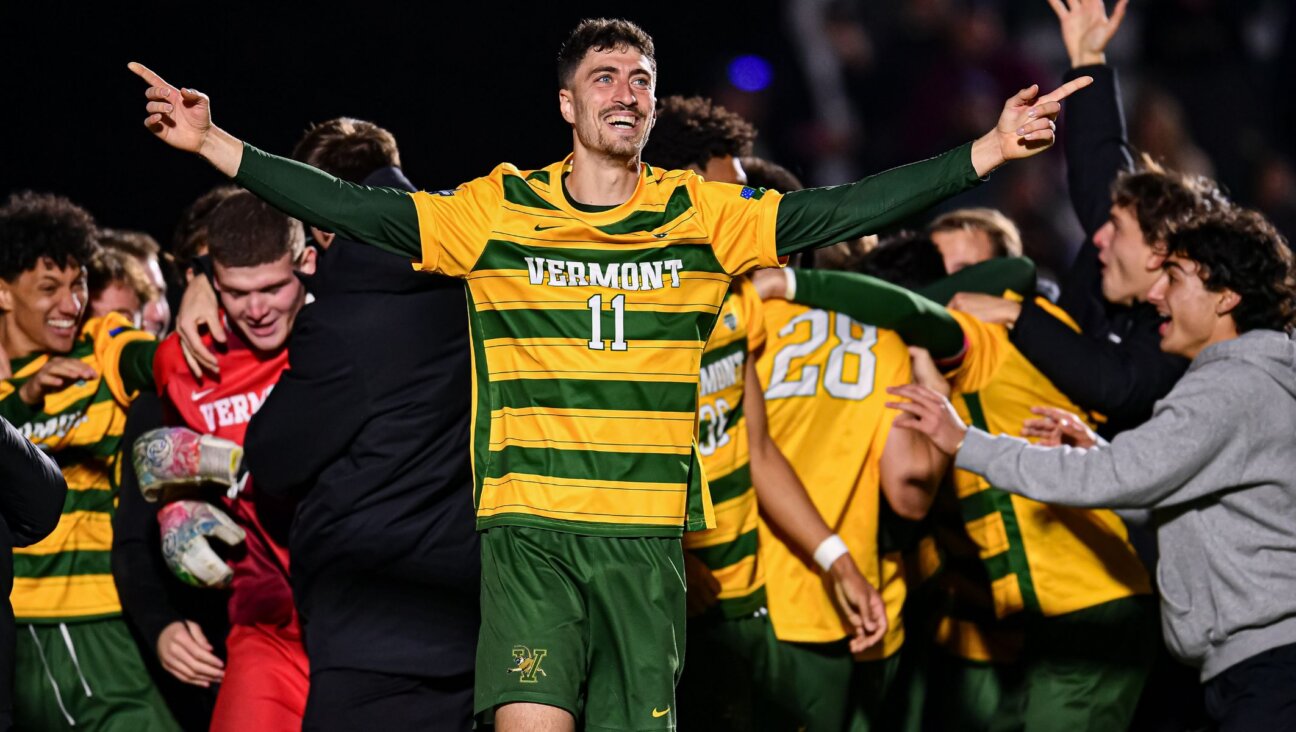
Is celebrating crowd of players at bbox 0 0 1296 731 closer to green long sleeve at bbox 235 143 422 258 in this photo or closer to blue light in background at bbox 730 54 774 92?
green long sleeve at bbox 235 143 422 258

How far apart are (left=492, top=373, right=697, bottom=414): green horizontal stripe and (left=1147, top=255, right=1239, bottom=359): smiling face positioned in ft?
5.29

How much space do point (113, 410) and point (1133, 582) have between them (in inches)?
128

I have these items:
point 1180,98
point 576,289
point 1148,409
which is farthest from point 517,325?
point 1180,98

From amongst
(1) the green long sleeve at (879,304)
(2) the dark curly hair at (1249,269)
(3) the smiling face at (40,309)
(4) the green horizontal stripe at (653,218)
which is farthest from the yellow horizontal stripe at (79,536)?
(2) the dark curly hair at (1249,269)

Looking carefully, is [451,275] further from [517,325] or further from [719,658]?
[719,658]

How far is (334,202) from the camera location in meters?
3.44

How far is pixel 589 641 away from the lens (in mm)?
3477

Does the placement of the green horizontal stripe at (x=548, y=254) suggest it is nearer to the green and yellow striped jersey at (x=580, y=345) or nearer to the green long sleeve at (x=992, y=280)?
the green and yellow striped jersey at (x=580, y=345)

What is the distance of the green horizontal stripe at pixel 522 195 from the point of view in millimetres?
3574

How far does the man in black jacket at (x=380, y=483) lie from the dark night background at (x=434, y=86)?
395 cm

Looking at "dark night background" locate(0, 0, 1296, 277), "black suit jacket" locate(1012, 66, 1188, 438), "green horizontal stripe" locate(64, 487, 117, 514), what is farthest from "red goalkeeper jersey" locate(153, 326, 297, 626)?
"dark night background" locate(0, 0, 1296, 277)

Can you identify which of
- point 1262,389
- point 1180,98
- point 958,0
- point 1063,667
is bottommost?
point 1063,667

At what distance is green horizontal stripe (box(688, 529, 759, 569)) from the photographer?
14.6 feet

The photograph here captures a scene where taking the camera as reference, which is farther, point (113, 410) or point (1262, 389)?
point (113, 410)
